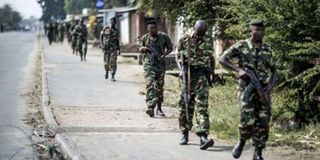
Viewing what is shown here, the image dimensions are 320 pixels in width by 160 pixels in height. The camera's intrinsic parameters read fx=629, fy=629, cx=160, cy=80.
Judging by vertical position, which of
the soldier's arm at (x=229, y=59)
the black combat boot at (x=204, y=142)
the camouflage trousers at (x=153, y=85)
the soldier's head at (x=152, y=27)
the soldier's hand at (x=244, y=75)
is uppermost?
the soldier's head at (x=152, y=27)

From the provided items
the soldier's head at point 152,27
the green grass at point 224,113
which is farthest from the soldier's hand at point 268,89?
the soldier's head at point 152,27

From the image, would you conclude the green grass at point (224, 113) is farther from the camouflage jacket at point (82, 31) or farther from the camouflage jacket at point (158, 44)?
the camouflage jacket at point (82, 31)

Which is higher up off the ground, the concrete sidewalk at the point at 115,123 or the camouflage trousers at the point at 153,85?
the camouflage trousers at the point at 153,85

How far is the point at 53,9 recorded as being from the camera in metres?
128

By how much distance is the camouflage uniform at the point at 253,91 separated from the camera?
6789mm

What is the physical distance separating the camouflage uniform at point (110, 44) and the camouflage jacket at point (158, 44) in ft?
18.9

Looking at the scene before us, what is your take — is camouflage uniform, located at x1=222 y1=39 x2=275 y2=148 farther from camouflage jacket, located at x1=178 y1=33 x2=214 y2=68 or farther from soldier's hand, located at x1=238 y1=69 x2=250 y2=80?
camouflage jacket, located at x1=178 y1=33 x2=214 y2=68

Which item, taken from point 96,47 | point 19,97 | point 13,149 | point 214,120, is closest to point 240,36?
point 214,120

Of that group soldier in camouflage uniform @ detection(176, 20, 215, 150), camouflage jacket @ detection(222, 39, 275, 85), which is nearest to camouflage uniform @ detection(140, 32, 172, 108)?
soldier in camouflage uniform @ detection(176, 20, 215, 150)

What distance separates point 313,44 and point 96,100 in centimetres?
588

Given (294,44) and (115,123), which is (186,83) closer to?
(294,44)

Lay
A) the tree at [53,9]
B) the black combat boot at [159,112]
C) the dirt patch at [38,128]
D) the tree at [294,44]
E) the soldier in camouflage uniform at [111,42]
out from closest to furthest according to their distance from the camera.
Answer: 1. the dirt patch at [38,128]
2. the tree at [294,44]
3. the black combat boot at [159,112]
4. the soldier in camouflage uniform at [111,42]
5. the tree at [53,9]

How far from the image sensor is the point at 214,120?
995cm

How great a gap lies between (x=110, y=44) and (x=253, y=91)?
398 inches
